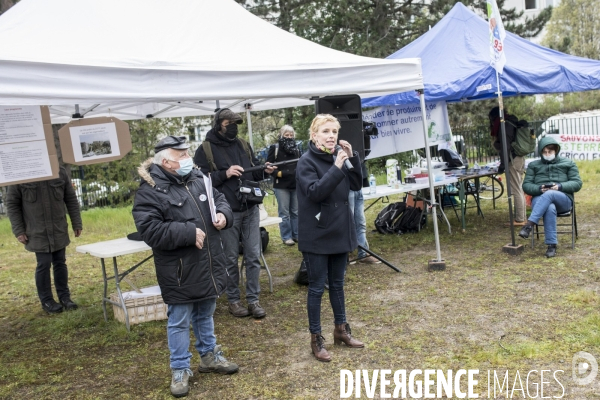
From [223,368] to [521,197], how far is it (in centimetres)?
562

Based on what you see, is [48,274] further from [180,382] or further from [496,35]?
[496,35]

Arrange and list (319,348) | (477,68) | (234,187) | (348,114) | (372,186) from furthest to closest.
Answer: (372,186), (477,68), (348,114), (234,187), (319,348)

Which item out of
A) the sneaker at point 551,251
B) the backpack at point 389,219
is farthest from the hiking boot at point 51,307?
the sneaker at point 551,251

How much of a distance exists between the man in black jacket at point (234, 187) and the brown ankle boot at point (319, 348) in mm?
1125

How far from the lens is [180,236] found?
349 centimetres

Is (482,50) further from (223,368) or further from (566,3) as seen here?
(566,3)

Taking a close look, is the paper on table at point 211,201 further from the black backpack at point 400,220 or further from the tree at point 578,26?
the tree at point 578,26

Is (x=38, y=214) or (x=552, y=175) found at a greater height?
(x=38, y=214)

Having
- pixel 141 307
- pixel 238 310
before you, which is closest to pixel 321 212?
pixel 238 310

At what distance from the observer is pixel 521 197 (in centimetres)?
818

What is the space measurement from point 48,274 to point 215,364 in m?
2.68

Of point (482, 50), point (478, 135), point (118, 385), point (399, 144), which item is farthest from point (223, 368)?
point (478, 135)

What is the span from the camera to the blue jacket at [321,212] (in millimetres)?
3926

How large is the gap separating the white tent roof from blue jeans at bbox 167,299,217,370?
149 centimetres
